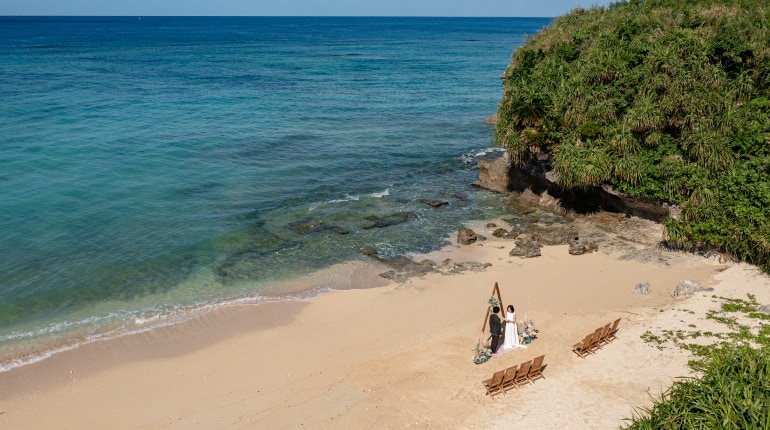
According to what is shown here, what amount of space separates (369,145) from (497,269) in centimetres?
2245

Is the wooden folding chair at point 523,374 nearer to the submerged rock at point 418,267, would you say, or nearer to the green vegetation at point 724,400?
the green vegetation at point 724,400

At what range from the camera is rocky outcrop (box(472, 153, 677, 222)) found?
26.8m

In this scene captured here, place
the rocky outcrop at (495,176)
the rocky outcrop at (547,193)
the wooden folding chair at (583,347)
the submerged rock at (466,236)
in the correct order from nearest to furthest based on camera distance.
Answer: the wooden folding chair at (583,347), the rocky outcrop at (547,193), the submerged rock at (466,236), the rocky outcrop at (495,176)

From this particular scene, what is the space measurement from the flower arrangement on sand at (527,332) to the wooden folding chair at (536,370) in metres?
1.97

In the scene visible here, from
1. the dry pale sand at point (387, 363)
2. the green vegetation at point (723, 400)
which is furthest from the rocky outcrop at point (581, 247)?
the green vegetation at point (723, 400)

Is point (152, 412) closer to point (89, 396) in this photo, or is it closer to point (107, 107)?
point (89, 396)

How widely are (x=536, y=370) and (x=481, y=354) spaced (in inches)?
71.7

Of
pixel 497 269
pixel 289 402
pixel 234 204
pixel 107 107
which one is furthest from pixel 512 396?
pixel 107 107

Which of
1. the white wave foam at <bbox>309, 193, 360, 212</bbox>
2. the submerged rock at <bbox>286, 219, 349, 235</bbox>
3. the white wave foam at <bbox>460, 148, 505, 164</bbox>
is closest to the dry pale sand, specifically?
the submerged rock at <bbox>286, 219, 349, 235</bbox>

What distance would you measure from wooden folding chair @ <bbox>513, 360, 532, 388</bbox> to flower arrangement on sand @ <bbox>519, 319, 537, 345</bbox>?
7.53 feet

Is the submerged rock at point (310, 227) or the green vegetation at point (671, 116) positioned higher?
the green vegetation at point (671, 116)

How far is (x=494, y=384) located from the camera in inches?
618

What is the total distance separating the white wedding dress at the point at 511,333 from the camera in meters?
18.0

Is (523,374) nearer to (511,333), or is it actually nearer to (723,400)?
(511,333)
